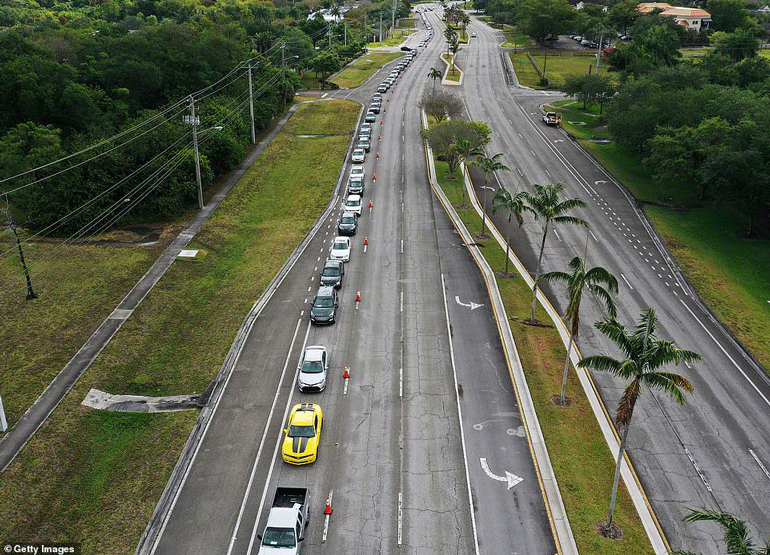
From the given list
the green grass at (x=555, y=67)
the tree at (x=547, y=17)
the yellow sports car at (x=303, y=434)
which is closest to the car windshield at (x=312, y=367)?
the yellow sports car at (x=303, y=434)

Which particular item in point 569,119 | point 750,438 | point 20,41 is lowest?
point 750,438

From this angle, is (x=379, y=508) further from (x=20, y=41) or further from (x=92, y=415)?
(x=20, y=41)

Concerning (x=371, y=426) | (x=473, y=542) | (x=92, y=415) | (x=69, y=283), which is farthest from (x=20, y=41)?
(x=473, y=542)

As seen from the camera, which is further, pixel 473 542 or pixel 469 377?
pixel 469 377

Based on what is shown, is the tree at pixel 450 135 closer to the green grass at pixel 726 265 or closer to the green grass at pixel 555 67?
the green grass at pixel 726 265

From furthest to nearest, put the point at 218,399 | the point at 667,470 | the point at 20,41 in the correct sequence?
the point at 20,41 → the point at 218,399 → the point at 667,470

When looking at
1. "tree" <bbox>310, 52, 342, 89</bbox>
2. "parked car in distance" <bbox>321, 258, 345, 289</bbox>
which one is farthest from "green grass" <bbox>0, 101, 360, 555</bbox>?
"tree" <bbox>310, 52, 342, 89</bbox>

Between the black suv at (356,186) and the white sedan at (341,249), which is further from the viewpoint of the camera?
the black suv at (356,186)
